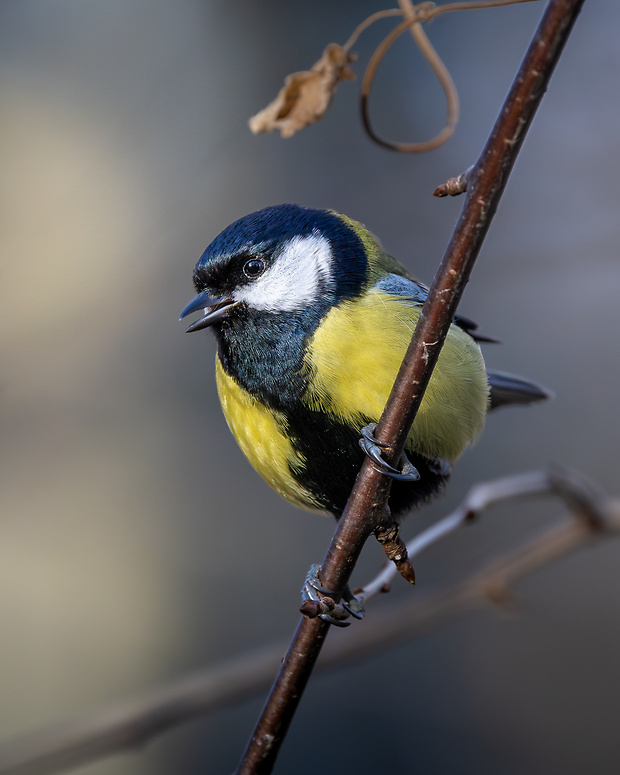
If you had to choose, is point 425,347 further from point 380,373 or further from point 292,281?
point 292,281

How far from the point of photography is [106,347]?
336 cm

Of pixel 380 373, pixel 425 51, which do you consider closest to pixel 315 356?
pixel 380 373

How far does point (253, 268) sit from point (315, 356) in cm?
23

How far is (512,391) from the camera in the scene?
6.37 ft

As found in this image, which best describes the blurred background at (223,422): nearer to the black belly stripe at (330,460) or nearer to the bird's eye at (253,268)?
the bird's eye at (253,268)

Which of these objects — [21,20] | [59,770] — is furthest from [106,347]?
[59,770]

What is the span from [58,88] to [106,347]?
131 centimetres

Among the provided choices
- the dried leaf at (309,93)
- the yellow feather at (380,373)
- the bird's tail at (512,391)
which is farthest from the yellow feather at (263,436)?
the bird's tail at (512,391)

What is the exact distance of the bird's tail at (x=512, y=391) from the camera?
6.30 feet

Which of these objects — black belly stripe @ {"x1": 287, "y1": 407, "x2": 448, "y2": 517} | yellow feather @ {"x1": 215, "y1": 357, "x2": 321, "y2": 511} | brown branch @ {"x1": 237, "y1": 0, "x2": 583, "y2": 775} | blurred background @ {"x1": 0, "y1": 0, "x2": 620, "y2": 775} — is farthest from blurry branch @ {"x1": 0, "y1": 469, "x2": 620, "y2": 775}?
blurred background @ {"x1": 0, "y1": 0, "x2": 620, "y2": 775}

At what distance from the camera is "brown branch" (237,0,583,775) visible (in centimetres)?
79

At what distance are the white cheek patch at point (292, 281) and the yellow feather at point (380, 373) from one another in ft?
0.24

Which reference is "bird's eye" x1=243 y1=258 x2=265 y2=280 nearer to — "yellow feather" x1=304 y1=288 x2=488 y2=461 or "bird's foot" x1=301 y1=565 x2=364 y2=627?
"yellow feather" x1=304 y1=288 x2=488 y2=461

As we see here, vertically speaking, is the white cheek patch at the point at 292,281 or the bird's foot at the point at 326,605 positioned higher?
the white cheek patch at the point at 292,281
